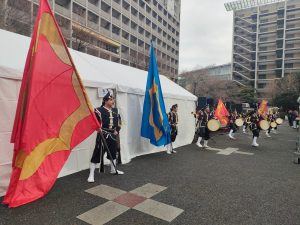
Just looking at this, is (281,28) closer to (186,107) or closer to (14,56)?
(186,107)

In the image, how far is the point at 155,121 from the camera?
24.9 ft

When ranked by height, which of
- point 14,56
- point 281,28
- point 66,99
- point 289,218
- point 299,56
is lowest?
point 289,218

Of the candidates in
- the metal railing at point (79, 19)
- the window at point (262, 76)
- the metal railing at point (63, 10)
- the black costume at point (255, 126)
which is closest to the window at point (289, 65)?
the window at point (262, 76)

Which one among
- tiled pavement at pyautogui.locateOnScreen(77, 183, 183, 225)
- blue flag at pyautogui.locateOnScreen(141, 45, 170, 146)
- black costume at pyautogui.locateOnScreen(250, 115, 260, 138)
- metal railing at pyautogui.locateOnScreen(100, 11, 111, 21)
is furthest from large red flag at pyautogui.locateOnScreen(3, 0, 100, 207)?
metal railing at pyautogui.locateOnScreen(100, 11, 111, 21)

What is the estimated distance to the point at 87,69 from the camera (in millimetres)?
6520

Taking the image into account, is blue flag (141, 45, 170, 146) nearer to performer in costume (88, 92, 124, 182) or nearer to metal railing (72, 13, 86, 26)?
performer in costume (88, 92, 124, 182)

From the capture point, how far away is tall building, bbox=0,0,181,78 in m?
18.0

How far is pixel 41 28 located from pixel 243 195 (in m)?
4.62

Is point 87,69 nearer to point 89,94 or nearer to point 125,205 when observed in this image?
point 89,94

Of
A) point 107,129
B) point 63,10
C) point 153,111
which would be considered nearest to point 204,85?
point 63,10

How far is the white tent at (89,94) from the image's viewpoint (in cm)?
452

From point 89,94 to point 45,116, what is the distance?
228cm

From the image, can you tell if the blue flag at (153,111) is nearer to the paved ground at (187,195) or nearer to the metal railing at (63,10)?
the paved ground at (187,195)

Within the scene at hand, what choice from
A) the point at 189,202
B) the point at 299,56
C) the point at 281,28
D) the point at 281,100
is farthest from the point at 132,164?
the point at 281,28
